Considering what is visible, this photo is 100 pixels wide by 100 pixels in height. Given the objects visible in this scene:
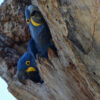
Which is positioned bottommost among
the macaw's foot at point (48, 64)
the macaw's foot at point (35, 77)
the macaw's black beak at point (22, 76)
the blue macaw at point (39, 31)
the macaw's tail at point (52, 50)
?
the macaw's foot at point (35, 77)

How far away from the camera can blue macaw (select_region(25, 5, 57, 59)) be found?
55.0 inches

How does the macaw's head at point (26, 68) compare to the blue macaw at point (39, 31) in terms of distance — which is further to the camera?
the macaw's head at point (26, 68)

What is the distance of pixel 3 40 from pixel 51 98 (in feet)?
3.31

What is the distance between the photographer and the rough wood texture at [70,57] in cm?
98

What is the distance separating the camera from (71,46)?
1.12 meters

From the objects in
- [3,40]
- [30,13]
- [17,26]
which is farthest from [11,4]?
[30,13]

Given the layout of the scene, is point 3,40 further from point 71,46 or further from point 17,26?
point 71,46

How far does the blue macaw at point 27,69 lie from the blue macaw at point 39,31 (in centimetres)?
23

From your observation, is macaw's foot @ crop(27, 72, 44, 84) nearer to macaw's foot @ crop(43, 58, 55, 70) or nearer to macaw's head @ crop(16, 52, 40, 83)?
macaw's head @ crop(16, 52, 40, 83)

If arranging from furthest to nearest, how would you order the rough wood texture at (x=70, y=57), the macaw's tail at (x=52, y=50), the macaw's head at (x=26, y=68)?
the macaw's head at (x=26, y=68), the macaw's tail at (x=52, y=50), the rough wood texture at (x=70, y=57)

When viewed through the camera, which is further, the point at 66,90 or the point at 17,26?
the point at 17,26

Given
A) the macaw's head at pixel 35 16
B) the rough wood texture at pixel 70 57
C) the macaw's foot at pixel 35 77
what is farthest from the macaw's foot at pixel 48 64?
the macaw's foot at pixel 35 77

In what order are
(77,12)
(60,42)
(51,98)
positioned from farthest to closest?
(51,98)
(60,42)
(77,12)

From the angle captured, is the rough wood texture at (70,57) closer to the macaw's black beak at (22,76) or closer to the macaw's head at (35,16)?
the macaw's black beak at (22,76)
